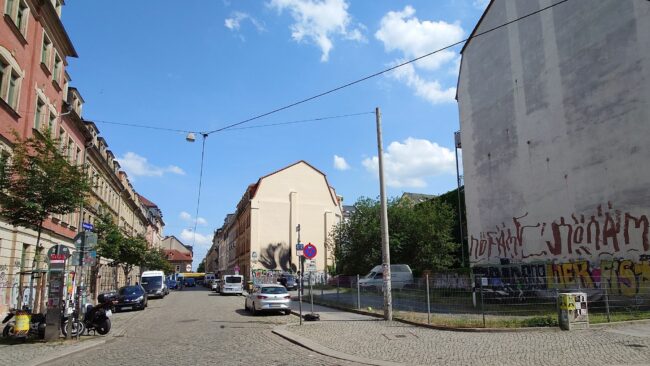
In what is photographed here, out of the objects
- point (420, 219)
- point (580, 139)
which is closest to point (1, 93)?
point (580, 139)

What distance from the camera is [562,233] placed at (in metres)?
24.5

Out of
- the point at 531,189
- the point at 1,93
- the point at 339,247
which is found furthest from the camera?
the point at 339,247

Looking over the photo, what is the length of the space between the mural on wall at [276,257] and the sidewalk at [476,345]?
48.8 meters

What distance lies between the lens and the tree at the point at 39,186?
14.0m

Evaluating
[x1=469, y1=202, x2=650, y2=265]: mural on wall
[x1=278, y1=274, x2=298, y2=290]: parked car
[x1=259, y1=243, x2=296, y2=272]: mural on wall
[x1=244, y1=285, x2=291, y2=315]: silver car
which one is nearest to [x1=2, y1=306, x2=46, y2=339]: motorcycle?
[x1=244, y1=285, x2=291, y2=315]: silver car

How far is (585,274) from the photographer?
853 inches

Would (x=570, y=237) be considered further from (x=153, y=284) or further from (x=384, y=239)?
(x=153, y=284)

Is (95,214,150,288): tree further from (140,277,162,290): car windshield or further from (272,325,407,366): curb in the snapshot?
(272,325,407,366): curb

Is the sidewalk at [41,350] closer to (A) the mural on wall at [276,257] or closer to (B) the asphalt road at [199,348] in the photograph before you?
(B) the asphalt road at [199,348]

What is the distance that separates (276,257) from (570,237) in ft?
146

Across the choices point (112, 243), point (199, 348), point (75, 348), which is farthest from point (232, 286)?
point (199, 348)

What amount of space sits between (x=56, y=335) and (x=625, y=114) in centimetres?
2247

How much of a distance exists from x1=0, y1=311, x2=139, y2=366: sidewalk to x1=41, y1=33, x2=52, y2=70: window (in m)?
15.8

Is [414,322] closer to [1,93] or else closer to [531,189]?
[531,189]
